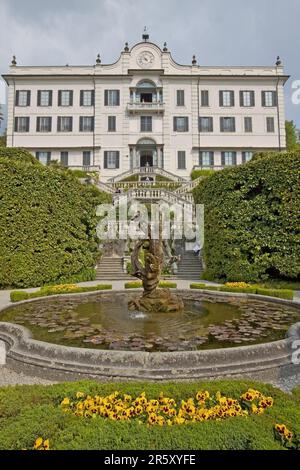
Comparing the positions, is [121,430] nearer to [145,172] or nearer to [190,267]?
[190,267]

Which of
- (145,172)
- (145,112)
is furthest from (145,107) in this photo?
(145,172)

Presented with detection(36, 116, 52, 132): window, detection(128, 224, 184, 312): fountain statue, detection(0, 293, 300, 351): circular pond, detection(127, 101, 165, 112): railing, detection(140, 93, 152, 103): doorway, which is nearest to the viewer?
detection(0, 293, 300, 351): circular pond

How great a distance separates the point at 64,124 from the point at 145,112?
9.56 meters

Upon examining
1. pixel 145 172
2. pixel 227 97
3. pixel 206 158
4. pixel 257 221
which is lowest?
pixel 257 221

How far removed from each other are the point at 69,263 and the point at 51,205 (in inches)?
132

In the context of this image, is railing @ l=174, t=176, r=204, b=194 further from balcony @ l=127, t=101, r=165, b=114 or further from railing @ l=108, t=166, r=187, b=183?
balcony @ l=127, t=101, r=165, b=114

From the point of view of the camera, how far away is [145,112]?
3788cm

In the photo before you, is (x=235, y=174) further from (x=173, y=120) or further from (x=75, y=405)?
(x=173, y=120)

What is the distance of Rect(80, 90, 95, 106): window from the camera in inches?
1507

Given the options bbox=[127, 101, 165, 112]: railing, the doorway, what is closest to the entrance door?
bbox=[127, 101, 165, 112]: railing

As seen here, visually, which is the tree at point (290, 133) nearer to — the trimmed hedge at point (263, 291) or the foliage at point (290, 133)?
the foliage at point (290, 133)

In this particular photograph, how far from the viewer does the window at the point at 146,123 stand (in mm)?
38062

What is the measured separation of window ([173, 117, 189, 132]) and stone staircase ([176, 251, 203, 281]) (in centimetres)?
1995

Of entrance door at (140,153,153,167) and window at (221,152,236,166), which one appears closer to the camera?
window at (221,152,236,166)
